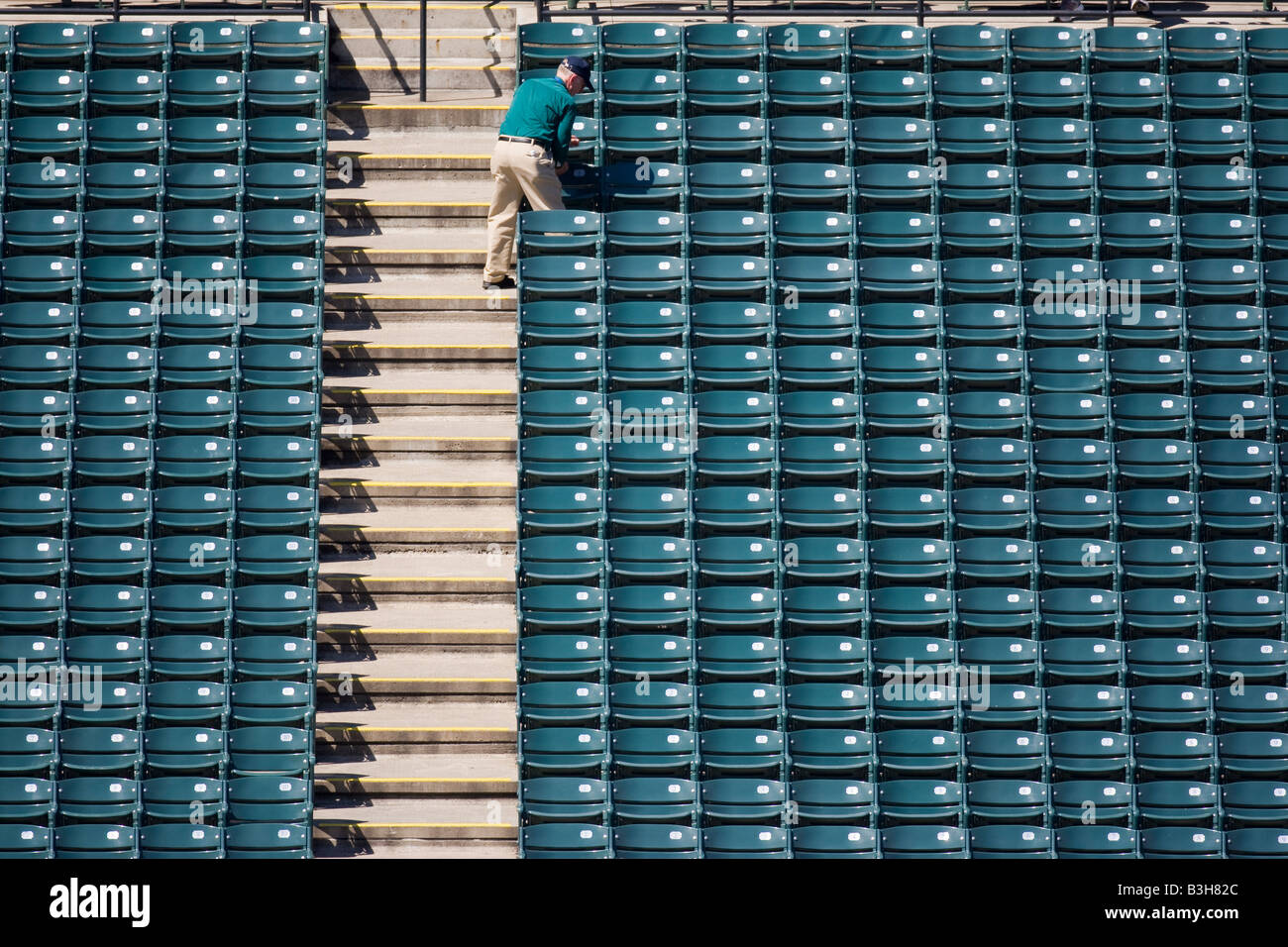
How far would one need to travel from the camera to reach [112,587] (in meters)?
14.4

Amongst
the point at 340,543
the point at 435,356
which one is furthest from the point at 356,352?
the point at 340,543

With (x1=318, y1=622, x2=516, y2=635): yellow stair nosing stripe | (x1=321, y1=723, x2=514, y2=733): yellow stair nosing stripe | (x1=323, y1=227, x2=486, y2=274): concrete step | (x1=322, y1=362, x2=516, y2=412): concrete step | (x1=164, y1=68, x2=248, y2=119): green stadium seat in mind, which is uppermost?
(x1=164, y1=68, x2=248, y2=119): green stadium seat

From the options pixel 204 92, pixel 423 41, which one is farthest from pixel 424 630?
pixel 423 41

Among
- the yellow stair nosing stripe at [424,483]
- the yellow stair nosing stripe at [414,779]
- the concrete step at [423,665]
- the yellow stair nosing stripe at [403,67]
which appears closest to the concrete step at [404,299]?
the yellow stair nosing stripe at [424,483]

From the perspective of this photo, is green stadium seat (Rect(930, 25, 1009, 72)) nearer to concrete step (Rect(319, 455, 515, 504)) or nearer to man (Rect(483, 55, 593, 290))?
man (Rect(483, 55, 593, 290))

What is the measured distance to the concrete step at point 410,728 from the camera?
13.9 m

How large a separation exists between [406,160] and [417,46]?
1275mm

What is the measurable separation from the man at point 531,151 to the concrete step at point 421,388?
0.85 meters

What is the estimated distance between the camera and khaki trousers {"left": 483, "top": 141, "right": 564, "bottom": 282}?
15656 mm

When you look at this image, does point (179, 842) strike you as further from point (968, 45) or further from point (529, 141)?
point (968, 45)

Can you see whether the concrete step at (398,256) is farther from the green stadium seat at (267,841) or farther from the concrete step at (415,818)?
the green stadium seat at (267,841)

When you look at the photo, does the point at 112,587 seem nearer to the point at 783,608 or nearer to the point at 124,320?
the point at 124,320

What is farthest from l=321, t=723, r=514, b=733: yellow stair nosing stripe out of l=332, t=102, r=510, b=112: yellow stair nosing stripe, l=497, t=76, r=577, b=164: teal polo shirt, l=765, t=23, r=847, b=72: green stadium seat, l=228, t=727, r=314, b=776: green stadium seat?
l=765, t=23, r=847, b=72: green stadium seat

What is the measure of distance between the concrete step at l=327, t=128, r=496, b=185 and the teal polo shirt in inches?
36.0
